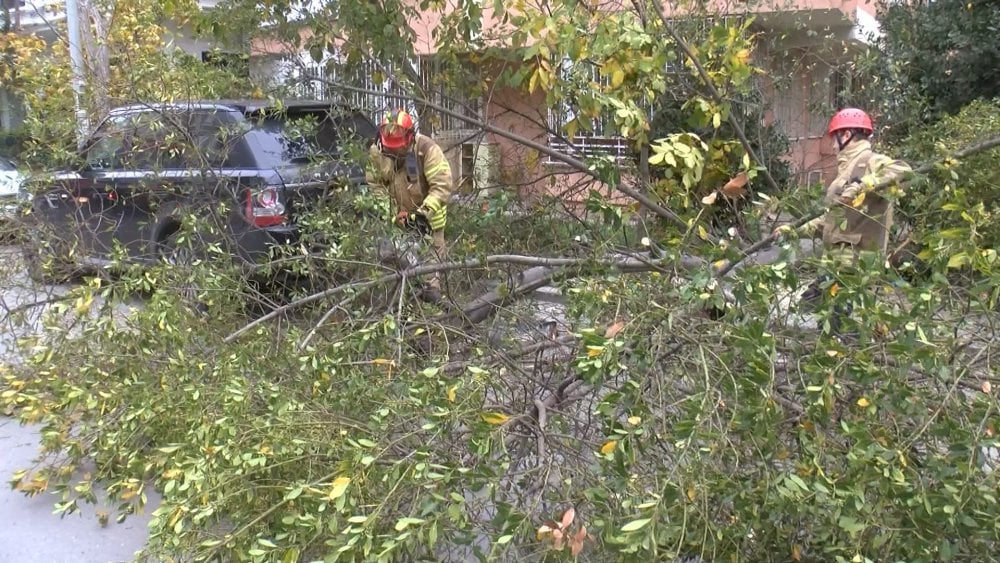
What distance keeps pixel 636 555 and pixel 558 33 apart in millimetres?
2352

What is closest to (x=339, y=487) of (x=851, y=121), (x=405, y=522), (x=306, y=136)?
(x=405, y=522)

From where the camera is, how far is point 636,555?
7.07ft

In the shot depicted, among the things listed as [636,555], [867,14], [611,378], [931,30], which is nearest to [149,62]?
[611,378]

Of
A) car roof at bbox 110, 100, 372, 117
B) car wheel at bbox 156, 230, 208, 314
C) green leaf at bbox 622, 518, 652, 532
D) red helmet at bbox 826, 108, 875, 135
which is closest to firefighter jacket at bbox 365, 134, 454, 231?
car roof at bbox 110, 100, 372, 117

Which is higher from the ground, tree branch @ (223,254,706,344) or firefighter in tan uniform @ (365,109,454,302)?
firefighter in tan uniform @ (365,109,454,302)

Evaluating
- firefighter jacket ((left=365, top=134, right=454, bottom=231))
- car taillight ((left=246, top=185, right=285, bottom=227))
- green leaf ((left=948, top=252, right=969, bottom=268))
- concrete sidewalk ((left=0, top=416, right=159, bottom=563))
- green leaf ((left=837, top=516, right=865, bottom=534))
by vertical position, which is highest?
green leaf ((left=948, top=252, right=969, bottom=268))

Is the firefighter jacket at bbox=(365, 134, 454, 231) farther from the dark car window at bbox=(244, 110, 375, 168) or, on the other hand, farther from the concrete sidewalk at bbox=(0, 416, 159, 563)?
the concrete sidewalk at bbox=(0, 416, 159, 563)

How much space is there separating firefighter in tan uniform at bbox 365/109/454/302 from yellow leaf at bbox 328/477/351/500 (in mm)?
2196

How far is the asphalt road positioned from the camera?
3.47 metres

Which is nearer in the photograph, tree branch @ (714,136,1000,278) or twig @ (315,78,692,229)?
tree branch @ (714,136,1000,278)

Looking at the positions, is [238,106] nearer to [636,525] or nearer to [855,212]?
[855,212]

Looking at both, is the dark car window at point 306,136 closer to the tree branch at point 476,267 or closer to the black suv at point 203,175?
the black suv at point 203,175

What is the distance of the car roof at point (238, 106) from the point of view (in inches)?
179

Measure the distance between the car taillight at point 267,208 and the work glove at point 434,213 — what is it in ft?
4.31
